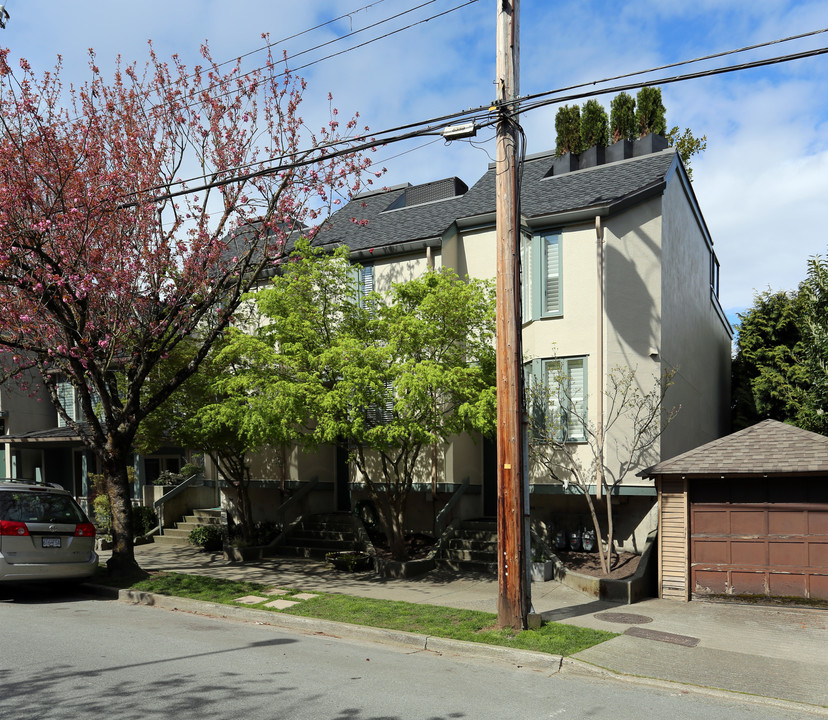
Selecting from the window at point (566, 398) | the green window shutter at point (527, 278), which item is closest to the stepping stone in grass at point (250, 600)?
the window at point (566, 398)

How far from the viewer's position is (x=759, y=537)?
11.7m

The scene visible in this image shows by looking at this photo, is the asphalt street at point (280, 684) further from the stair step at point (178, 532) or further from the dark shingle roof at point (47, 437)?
the dark shingle roof at point (47, 437)

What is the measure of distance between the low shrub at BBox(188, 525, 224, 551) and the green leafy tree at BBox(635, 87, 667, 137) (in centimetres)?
1794

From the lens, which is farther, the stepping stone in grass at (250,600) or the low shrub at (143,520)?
the low shrub at (143,520)

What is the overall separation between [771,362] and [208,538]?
17.3 metres

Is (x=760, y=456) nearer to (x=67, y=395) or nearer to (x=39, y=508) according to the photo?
(x=39, y=508)

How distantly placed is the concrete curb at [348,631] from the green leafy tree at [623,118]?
19184mm

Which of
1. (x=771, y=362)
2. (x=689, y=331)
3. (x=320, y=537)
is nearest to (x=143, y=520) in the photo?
(x=320, y=537)

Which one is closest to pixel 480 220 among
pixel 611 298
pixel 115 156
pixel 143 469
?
pixel 611 298

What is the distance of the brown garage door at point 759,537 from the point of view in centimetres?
1133

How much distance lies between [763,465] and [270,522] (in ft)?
39.7

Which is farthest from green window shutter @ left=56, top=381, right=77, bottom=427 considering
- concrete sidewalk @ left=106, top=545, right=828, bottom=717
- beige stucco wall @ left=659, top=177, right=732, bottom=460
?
beige stucco wall @ left=659, top=177, right=732, bottom=460

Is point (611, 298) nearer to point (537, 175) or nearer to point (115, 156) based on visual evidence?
point (537, 175)

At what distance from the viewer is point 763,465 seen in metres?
11.5
